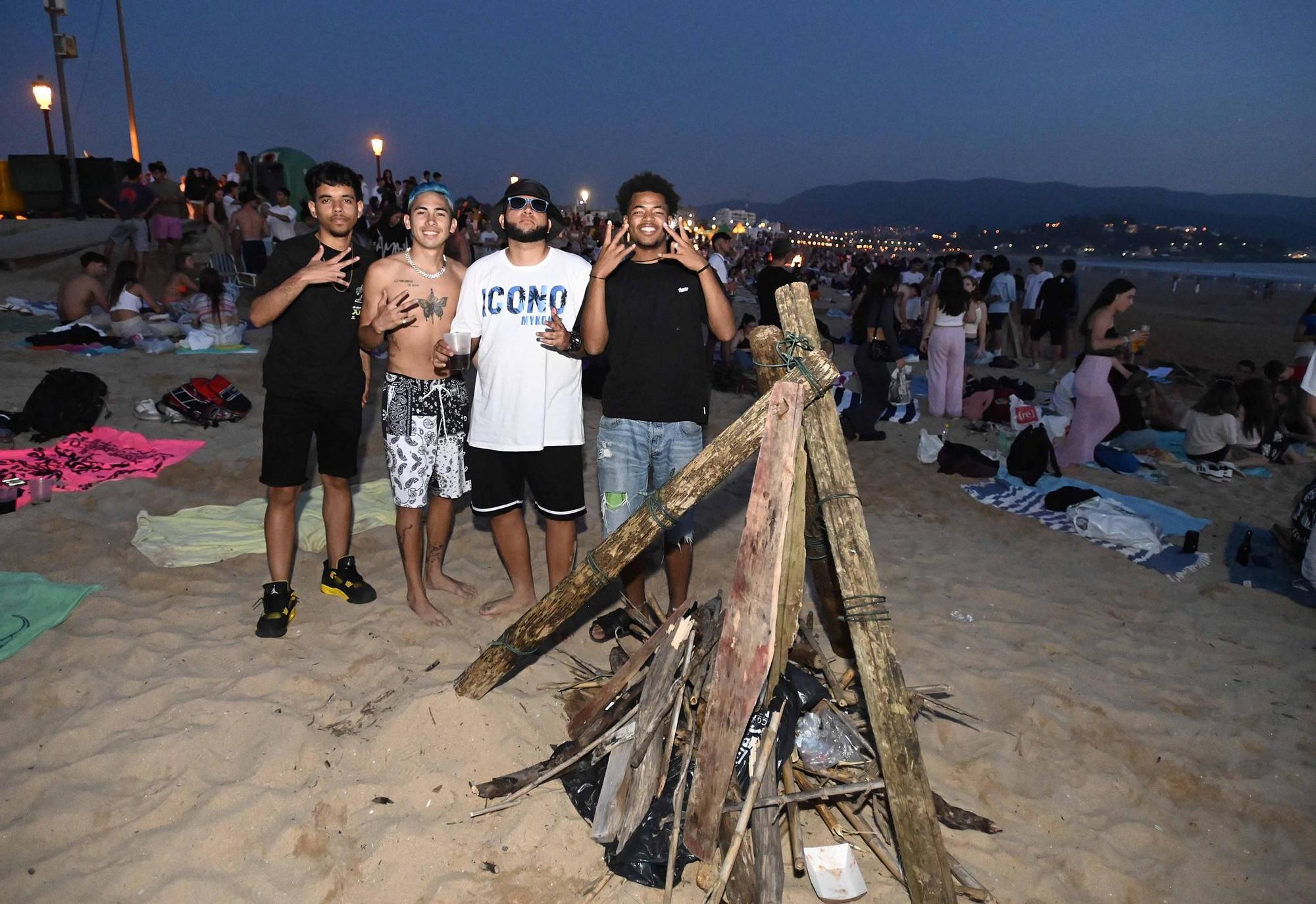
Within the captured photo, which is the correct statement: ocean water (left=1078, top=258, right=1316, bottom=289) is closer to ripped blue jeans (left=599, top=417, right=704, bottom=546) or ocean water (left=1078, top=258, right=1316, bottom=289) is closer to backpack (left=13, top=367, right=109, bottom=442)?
ripped blue jeans (left=599, top=417, right=704, bottom=546)

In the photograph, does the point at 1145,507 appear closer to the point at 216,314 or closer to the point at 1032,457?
the point at 1032,457

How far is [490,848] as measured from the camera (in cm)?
269

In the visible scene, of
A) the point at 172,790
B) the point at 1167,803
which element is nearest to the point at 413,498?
the point at 172,790

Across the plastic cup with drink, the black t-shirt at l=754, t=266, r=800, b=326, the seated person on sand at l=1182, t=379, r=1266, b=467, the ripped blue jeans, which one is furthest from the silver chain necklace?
the seated person on sand at l=1182, t=379, r=1266, b=467

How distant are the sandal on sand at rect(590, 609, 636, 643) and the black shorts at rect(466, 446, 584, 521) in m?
0.63

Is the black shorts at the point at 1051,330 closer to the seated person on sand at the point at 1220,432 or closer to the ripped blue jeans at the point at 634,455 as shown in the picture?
the seated person on sand at the point at 1220,432

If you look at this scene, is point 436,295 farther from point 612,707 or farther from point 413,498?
point 612,707

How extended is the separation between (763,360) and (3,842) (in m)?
3.21

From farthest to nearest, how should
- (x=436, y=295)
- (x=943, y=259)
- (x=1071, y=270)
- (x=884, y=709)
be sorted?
(x=943, y=259) → (x=1071, y=270) → (x=436, y=295) → (x=884, y=709)

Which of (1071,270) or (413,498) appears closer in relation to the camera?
(413,498)

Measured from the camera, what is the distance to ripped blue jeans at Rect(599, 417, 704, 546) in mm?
3594

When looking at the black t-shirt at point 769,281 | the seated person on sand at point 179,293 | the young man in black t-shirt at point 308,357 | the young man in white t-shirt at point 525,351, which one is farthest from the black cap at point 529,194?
the seated person on sand at point 179,293

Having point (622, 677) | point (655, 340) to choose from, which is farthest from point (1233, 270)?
point (622, 677)

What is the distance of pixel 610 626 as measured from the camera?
410 centimetres
